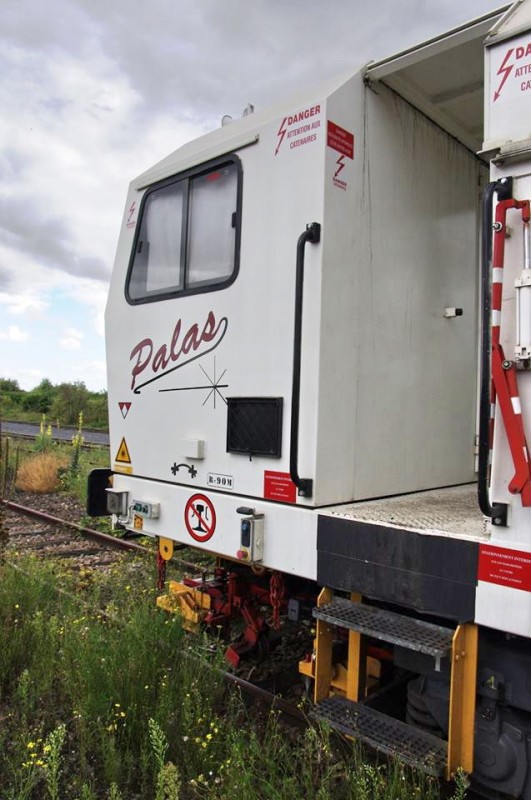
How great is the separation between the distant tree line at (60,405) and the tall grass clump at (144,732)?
28880 mm

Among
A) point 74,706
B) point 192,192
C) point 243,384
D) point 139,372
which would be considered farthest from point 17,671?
point 192,192

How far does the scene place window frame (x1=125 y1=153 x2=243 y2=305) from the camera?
3.63 m

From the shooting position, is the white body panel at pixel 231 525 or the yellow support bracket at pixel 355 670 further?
the white body panel at pixel 231 525

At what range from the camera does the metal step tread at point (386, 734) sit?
2520 mm

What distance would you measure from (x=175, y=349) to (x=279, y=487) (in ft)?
4.18

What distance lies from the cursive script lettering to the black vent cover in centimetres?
42

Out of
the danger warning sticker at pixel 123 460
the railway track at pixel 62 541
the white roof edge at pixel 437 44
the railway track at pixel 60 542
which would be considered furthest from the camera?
the railway track at pixel 62 541

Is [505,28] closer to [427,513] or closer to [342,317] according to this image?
[342,317]

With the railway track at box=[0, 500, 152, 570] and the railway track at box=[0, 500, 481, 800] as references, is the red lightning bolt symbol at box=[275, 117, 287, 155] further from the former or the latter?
the railway track at box=[0, 500, 152, 570]

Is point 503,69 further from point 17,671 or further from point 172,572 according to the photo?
point 172,572

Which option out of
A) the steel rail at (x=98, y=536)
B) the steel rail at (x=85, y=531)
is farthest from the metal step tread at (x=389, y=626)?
the steel rail at (x=85, y=531)

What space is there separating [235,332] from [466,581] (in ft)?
6.11

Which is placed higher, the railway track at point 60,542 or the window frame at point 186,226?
the window frame at point 186,226

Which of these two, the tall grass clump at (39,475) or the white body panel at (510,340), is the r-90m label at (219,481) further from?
the tall grass clump at (39,475)
